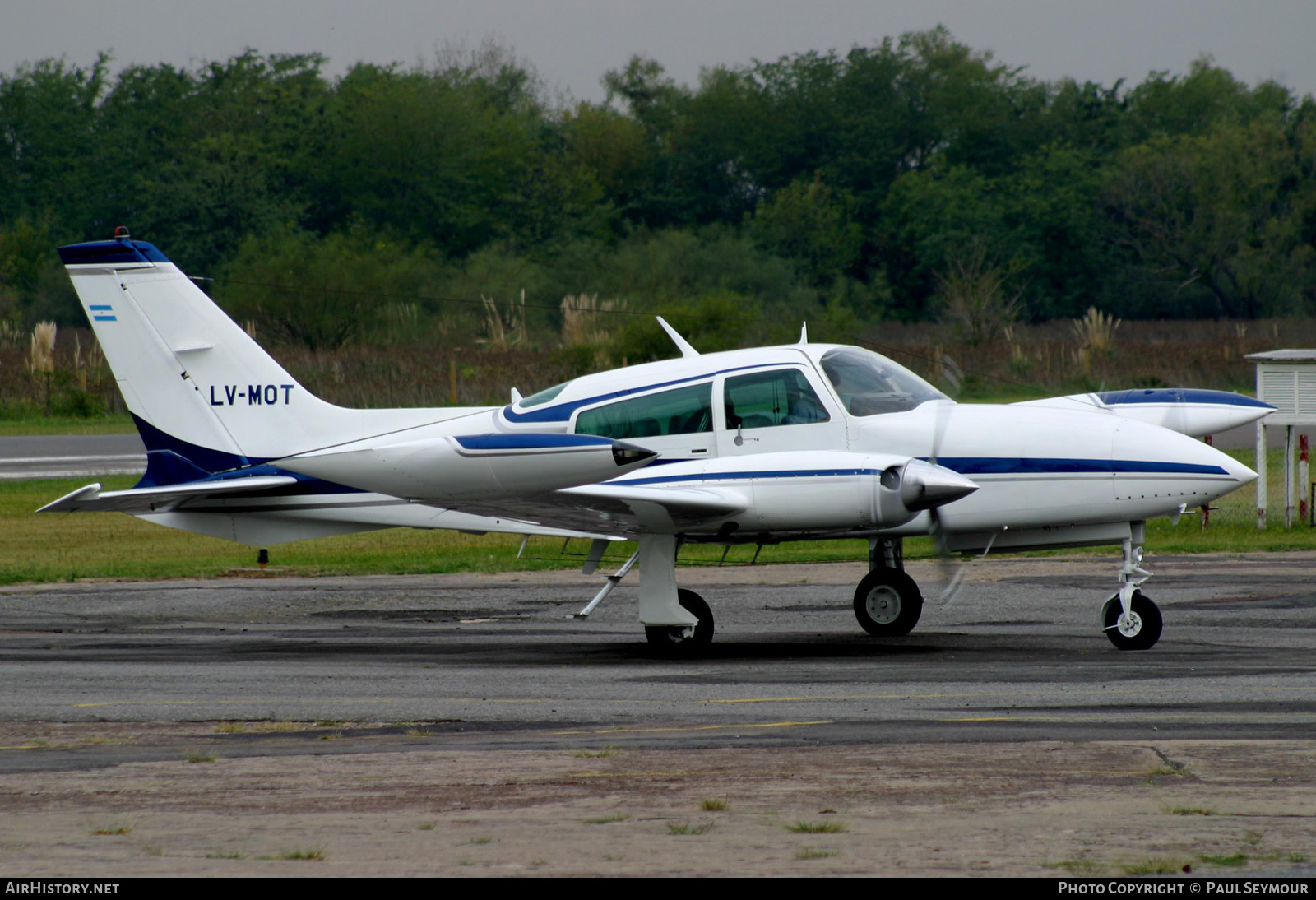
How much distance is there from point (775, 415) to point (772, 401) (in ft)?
0.44

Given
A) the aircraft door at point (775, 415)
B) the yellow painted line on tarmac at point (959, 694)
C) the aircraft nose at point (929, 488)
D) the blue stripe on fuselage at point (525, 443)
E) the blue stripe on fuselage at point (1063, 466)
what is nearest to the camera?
the yellow painted line on tarmac at point (959, 694)

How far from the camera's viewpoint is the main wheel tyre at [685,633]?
12141 mm

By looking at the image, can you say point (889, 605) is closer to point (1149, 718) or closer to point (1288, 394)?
point (1149, 718)

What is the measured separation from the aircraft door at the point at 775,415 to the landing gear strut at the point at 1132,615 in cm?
253

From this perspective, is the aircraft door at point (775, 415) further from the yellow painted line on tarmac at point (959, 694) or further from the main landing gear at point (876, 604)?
the yellow painted line on tarmac at point (959, 694)

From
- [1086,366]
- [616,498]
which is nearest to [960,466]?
[616,498]

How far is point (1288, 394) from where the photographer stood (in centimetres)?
2041

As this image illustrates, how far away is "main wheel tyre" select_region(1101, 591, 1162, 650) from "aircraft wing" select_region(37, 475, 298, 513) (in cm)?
752

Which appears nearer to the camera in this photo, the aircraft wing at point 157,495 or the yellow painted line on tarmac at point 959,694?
the yellow painted line on tarmac at point 959,694

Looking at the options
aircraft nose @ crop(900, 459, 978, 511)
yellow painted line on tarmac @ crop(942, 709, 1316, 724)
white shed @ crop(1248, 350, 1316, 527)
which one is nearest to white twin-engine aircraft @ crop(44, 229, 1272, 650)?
aircraft nose @ crop(900, 459, 978, 511)

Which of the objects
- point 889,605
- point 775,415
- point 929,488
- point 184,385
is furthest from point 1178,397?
point 184,385

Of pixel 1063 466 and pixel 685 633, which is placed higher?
pixel 1063 466

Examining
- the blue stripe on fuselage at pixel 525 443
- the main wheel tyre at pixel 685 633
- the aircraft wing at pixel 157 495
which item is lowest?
the main wheel tyre at pixel 685 633

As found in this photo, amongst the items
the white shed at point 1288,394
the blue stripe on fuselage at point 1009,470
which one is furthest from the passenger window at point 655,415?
the white shed at point 1288,394
